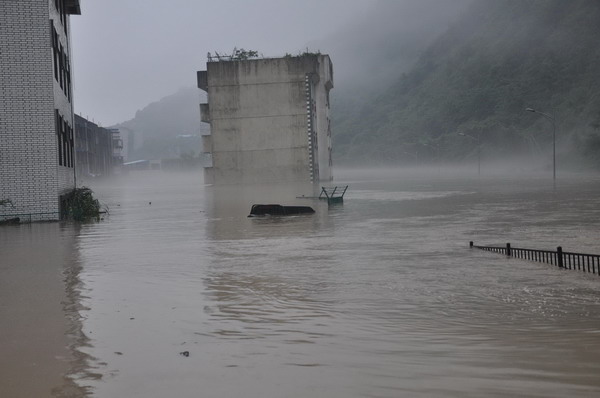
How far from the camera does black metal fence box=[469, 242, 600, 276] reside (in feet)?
47.1

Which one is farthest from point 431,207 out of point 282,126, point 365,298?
point 282,126

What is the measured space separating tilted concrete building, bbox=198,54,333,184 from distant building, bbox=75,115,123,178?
834 inches

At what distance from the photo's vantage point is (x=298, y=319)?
10312mm

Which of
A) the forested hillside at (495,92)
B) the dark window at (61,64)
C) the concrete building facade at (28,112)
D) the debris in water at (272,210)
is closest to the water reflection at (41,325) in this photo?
the concrete building facade at (28,112)

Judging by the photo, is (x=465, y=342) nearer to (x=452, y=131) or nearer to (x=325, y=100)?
(x=325, y=100)

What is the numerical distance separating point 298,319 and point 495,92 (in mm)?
143947

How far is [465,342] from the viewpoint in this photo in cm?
878

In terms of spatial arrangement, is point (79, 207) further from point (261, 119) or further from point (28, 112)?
point (261, 119)

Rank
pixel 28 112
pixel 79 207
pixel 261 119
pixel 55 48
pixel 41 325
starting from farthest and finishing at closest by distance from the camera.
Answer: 1. pixel 261 119
2. pixel 79 207
3. pixel 55 48
4. pixel 28 112
5. pixel 41 325

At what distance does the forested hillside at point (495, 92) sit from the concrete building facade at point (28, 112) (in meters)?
84.8

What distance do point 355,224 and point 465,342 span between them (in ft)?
59.2

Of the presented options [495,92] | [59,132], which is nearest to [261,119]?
[59,132]

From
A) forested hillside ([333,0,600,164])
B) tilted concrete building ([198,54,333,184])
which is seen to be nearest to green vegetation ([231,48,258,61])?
tilted concrete building ([198,54,333,184])

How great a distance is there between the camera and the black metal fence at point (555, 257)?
47.1 ft
